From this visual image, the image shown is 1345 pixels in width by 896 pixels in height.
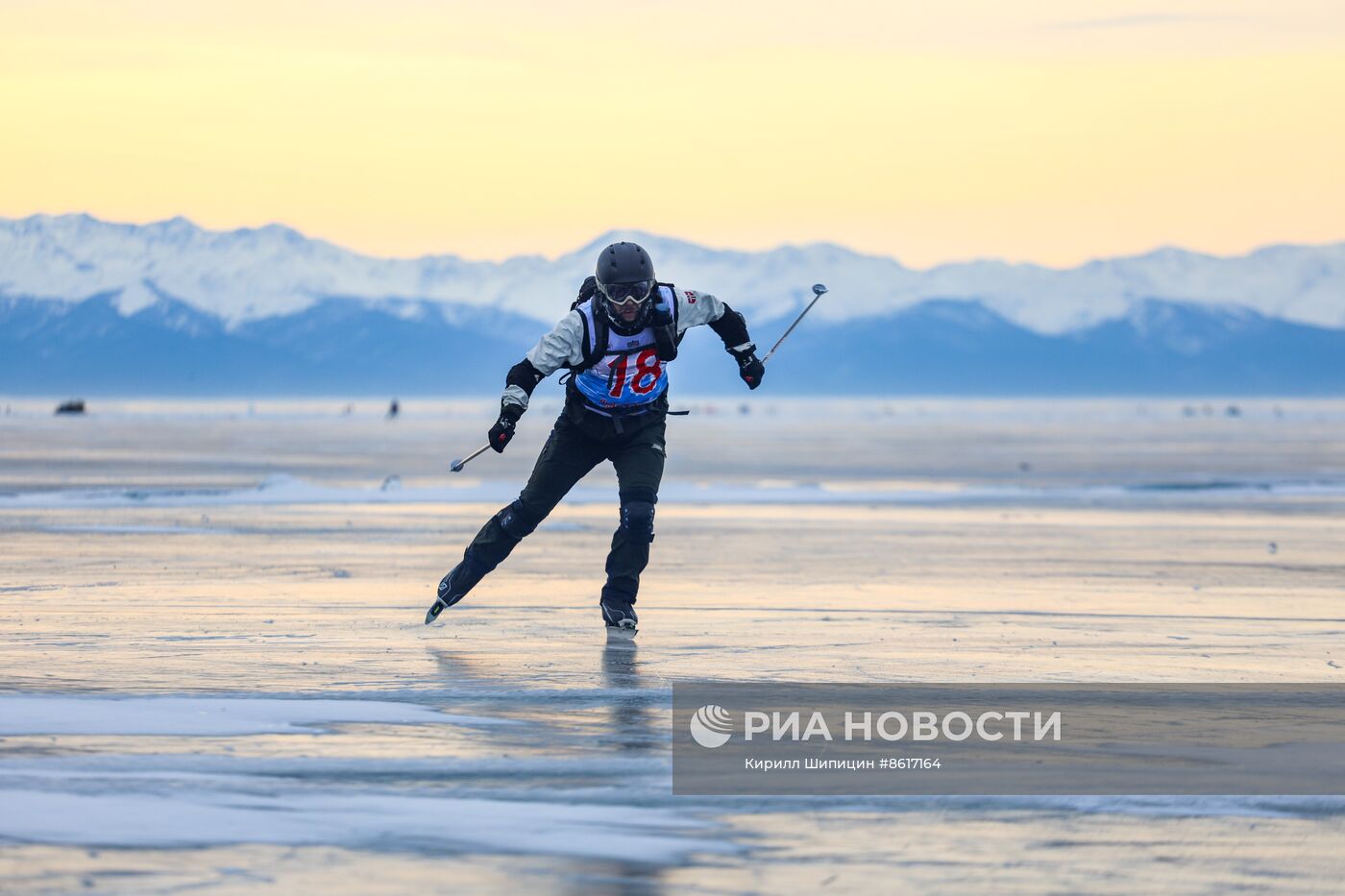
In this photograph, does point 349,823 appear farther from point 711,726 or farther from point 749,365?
point 749,365

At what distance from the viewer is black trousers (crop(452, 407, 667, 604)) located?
962 cm

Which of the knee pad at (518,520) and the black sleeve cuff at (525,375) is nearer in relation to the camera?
the black sleeve cuff at (525,375)

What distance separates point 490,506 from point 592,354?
38.9ft

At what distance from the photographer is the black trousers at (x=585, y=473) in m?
9.62

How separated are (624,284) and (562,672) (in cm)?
218

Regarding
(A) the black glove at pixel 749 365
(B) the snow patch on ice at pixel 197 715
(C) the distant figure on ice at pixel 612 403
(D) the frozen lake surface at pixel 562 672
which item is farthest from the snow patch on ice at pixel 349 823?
(A) the black glove at pixel 749 365

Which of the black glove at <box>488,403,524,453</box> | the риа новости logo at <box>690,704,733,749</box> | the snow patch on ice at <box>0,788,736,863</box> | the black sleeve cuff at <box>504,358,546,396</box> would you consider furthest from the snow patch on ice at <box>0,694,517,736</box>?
the black sleeve cuff at <box>504,358,546,396</box>

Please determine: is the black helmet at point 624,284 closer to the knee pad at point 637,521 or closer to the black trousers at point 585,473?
the black trousers at point 585,473

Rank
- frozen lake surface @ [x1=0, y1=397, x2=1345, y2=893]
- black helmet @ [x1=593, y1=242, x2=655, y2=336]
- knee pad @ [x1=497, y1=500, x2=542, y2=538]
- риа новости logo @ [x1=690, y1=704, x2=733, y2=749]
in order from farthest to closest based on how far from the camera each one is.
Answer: knee pad @ [x1=497, y1=500, x2=542, y2=538], black helmet @ [x1=593, y1=242, x2=655, y2=336], риа новости logo @ [x1=690, y1=704, x2=733, y2=749], frozen lake surface @ [x1=0, y1=397, x2=1345, y2=893]

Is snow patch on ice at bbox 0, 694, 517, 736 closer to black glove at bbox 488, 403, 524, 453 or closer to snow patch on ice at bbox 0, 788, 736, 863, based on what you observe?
snow patch on ice at bbox 0, 788, 736, 863

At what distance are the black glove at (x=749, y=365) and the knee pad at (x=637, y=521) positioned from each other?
816mm

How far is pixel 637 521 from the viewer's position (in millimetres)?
9586

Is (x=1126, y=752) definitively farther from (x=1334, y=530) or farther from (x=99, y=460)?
(x=99, y=460)

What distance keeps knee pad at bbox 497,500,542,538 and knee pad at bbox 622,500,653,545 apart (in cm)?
47
